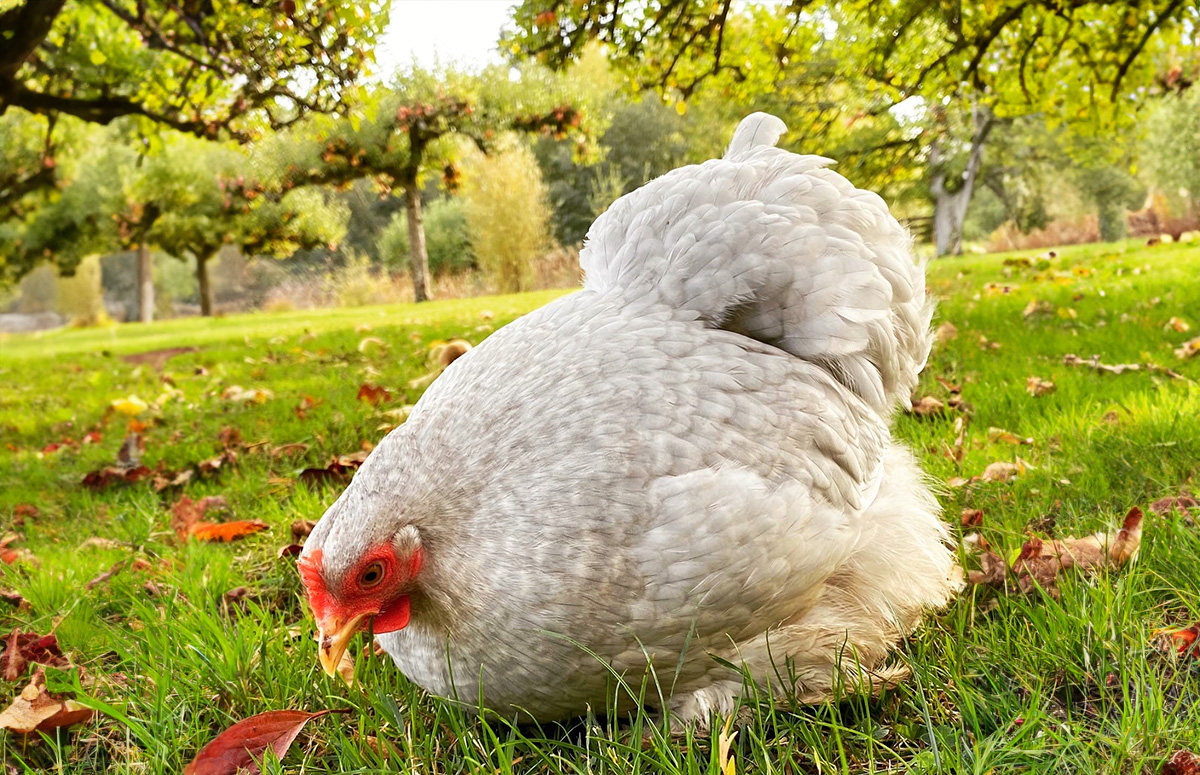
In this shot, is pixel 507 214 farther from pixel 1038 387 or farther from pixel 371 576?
pixel 371 576

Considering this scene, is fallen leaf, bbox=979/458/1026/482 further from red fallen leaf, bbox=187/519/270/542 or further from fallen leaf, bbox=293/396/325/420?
fallen leaf, bbox=293/396/325/420

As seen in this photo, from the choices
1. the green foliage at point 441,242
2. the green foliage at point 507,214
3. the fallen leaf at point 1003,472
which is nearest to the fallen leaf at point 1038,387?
the fallen leaf at point 1003,472

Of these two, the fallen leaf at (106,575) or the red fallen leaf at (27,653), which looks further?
the fallen leaf at (106,575)

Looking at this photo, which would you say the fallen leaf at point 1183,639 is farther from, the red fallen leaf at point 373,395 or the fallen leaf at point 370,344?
the fallen leaf at point 370,344

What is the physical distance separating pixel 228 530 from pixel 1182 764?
2.80 m

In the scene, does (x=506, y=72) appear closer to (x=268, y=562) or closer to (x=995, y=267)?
(x=995, y=267)

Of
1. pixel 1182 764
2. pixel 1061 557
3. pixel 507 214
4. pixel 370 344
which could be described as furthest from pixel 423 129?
pixel 1182 764

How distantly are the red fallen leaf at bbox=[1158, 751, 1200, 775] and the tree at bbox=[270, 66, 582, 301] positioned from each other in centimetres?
1715

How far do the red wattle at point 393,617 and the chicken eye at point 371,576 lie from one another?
0.09 metres

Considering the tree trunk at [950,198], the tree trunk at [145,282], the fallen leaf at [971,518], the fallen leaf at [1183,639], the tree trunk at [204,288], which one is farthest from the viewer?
A: the tree trunk at [145,282]

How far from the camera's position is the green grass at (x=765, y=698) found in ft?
4.66

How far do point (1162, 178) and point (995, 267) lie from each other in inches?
787

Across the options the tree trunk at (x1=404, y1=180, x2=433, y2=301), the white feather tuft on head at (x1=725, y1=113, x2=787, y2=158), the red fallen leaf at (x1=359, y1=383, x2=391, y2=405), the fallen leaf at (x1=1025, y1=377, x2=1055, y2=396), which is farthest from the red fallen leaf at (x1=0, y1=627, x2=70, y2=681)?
the tree trunk at (x1=404, y1=180, x2=433, y2=301)

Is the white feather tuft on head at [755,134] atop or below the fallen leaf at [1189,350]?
atop
